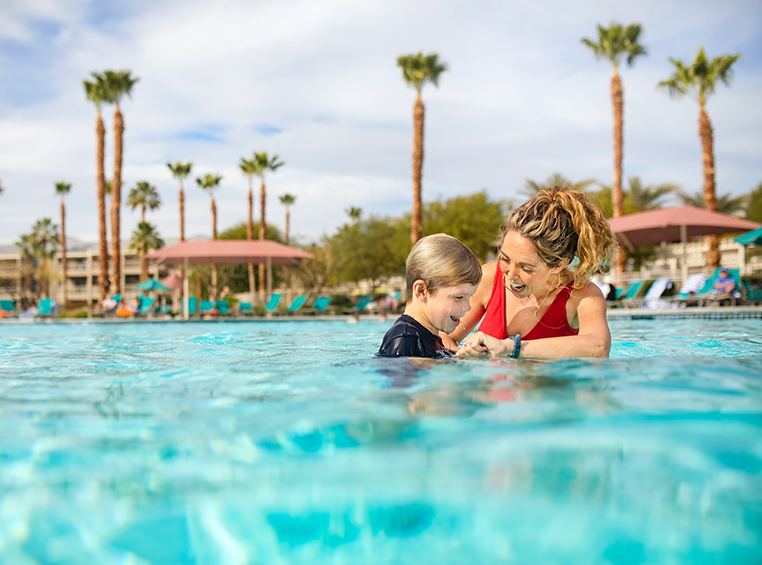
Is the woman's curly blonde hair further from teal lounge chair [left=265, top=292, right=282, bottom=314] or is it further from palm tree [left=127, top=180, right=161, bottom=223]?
palm tree [left=127, top=180, right=161, bottom=223]

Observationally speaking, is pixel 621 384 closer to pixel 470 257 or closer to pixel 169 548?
pixel 470 257

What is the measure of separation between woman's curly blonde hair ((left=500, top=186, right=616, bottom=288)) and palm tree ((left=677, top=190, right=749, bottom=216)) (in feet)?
128

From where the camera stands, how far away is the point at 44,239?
55719 mm

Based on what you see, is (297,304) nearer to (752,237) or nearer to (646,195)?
(752,237)

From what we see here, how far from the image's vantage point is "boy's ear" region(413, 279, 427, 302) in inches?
121

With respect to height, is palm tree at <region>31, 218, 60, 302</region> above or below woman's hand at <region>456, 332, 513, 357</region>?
above

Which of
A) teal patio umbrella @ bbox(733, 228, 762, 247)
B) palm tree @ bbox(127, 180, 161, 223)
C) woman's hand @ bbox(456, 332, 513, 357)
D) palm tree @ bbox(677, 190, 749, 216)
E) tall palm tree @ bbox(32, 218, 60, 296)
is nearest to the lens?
woman's hand @ bbox(456, 332, 513, 357)

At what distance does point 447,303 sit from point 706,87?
24.6 meters

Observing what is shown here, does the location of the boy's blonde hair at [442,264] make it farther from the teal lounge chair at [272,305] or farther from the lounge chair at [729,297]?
the teal lounge chair at [272,305]

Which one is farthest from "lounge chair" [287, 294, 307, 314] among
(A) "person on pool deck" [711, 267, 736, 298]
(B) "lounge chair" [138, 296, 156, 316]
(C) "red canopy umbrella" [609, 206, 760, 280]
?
(A) "person on pool deck" [711, 267, 736, 298]

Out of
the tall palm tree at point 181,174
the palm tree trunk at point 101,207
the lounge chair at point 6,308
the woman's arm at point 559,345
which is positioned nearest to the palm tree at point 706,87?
the woman's arm at point 559,345

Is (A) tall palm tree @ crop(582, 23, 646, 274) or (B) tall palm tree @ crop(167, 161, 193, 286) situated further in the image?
(B) tall palm tree @ crop(167, 161, 193, 286)

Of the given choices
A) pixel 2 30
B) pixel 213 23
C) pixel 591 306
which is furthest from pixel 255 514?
pixel 2 30

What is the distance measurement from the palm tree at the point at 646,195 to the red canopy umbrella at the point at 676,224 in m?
19.6
